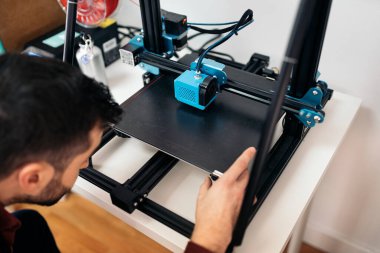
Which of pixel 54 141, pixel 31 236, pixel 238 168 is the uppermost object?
pixel 54 141

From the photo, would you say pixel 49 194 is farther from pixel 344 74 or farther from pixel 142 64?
pixel 344 74

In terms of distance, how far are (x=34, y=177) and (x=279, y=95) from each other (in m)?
0.40

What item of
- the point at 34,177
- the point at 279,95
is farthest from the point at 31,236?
the point at 279,95

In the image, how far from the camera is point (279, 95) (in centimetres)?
49

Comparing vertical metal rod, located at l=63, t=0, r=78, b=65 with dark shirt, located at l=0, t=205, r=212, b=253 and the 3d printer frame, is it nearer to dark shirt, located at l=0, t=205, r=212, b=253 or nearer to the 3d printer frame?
the 3d printer frame

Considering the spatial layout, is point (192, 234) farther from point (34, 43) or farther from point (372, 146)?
point (34, 43)

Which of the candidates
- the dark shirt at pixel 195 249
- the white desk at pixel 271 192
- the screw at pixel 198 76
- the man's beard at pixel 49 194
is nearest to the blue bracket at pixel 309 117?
the white desk at pixel 271 192

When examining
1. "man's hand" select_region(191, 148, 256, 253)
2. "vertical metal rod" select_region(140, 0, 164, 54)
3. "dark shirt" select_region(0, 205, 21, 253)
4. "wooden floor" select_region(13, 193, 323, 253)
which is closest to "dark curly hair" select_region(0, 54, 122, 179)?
"dark shirt" select_region(0, 205, 21, 253)

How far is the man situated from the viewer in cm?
49

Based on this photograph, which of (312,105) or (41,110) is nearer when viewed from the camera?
(41,110)

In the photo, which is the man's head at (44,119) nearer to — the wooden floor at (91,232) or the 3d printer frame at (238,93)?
the 3d printer frame at (238,93)

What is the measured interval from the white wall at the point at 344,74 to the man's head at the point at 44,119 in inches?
23.8

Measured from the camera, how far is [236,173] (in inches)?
24.5

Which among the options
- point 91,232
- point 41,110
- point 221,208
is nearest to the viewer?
point 41,110
